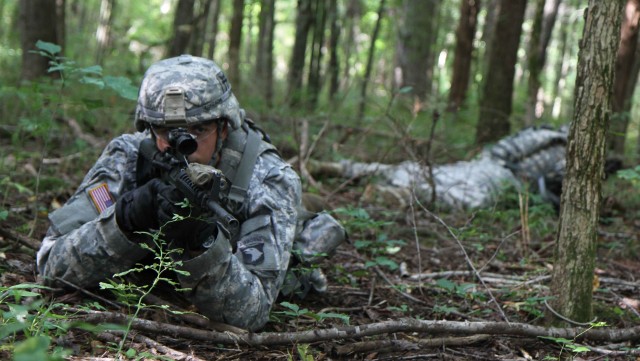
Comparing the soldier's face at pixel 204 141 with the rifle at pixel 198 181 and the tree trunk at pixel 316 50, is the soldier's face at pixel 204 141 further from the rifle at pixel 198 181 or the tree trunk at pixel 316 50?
the tree trunk at pixel 316 50

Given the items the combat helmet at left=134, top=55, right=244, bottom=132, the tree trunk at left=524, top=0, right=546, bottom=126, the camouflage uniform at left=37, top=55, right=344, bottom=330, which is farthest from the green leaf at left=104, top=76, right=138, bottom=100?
the tree trunk at left=524, top=0, right=546, bottom=126

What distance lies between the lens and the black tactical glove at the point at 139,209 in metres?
2.41

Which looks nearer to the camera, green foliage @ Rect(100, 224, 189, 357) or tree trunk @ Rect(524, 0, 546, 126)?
green foliage @ Rect(100, 224, 189, 357)

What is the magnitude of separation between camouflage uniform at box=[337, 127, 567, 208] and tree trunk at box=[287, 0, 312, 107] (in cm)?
359

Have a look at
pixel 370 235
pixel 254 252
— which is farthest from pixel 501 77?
pixel 254 252

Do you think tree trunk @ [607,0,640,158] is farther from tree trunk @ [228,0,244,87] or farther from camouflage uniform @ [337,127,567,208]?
tree trunk @ [228,0,244,87]

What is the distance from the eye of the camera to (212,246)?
2.49 meters

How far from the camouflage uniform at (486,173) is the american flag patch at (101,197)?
8.82 ft

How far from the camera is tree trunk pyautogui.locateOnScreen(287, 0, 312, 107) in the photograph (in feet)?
31.2

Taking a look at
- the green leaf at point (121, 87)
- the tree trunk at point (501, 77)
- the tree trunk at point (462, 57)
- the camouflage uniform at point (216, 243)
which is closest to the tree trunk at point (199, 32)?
the tree trunk at point (501, 77)

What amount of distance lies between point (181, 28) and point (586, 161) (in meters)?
5.26

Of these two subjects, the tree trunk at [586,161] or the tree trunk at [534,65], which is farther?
the tree trunk at [534,65]

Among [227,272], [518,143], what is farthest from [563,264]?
[518,143]

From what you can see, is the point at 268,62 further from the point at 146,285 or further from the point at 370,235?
the point at 146,285
